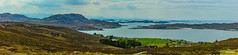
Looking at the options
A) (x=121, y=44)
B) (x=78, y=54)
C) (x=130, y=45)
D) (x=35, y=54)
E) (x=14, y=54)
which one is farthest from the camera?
(x=130, y=45)

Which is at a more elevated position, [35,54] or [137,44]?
[35,54]

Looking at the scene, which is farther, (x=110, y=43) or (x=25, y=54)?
(x=110, y=43)

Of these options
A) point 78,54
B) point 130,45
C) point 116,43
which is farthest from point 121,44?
point 78,54

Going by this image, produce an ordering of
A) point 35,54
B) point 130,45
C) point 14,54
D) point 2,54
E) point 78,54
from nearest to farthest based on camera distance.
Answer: point 2,54, point 14,54, point 35,54, point 78,54, point 130,45

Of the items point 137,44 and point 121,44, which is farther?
point 137,44

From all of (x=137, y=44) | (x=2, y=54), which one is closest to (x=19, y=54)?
(x=2, y=54)

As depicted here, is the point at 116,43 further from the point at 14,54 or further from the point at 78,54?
the point at 14,54

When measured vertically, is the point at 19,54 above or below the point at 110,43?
above

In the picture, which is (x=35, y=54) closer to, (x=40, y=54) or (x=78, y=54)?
(x=40, y=54)

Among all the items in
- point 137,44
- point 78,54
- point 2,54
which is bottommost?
point 137,44
